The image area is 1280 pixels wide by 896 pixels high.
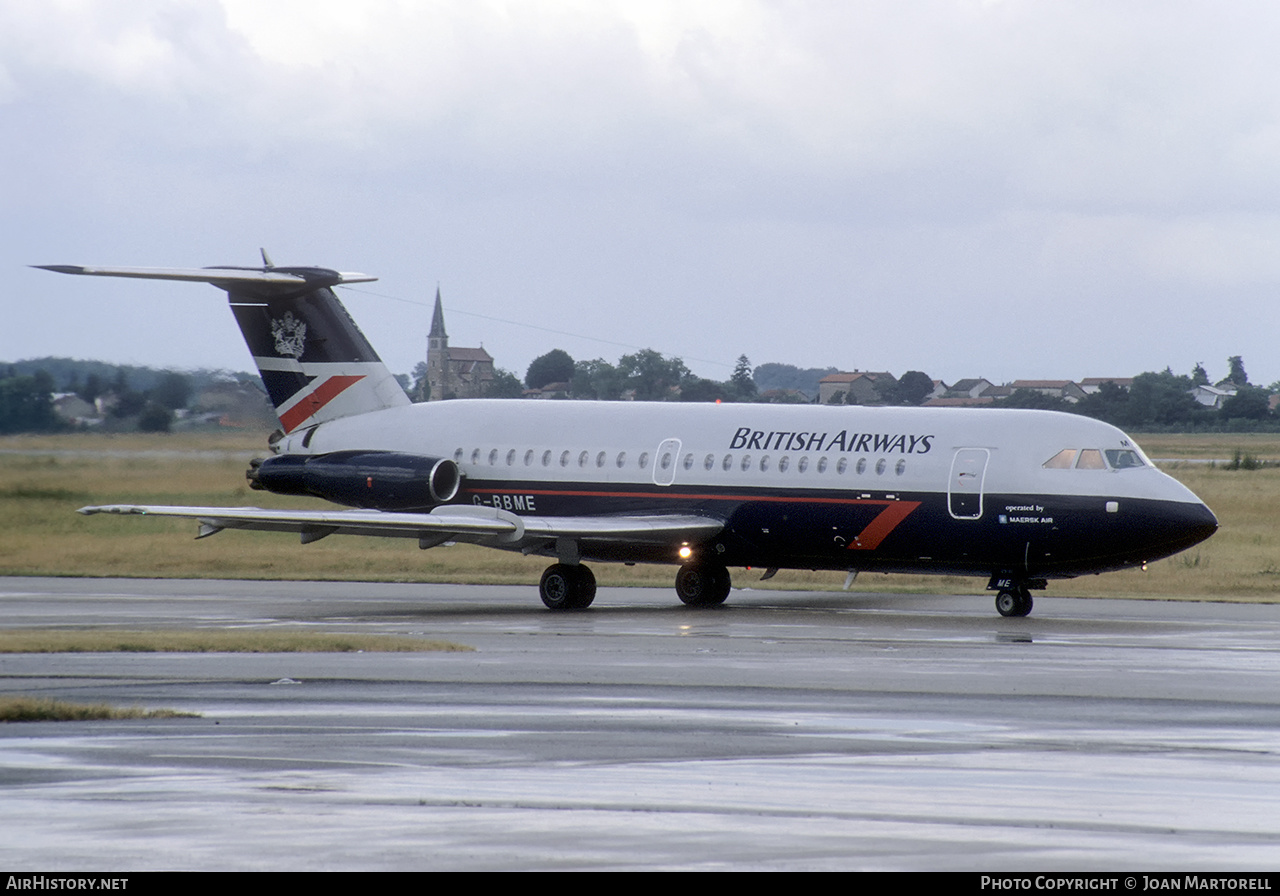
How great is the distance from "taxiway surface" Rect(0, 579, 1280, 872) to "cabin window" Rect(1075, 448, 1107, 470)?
357cm

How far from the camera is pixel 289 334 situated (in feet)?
A: 117

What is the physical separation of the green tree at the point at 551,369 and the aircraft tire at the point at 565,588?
2013 inches

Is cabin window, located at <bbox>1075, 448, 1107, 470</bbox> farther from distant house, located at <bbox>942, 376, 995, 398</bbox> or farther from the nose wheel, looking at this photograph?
distant house, located at <bbox>942, 376, 995, 398</bbox>

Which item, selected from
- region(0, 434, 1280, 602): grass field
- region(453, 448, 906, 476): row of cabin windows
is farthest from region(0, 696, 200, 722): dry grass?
region(0, 434, 1280, 602): grass field

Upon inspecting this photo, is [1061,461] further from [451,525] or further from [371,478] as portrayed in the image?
[371,478]

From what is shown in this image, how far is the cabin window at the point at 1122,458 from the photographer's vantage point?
28422 millimetres

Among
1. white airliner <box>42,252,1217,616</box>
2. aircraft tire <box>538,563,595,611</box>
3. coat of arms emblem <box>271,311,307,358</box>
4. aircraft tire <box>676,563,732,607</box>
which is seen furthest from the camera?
coat of arms emblem <box>271,311,307,358</box>

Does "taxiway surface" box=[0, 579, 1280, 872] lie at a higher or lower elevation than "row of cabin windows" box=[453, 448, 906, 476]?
lower

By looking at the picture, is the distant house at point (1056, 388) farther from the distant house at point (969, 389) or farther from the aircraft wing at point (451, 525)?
the aircraft wing at point (451, 525)

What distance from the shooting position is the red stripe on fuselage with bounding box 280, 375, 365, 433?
35.6 meters

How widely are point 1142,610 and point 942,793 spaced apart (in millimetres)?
19844

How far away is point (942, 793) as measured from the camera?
1209cm

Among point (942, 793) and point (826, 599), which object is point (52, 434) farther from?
point (942, 793)

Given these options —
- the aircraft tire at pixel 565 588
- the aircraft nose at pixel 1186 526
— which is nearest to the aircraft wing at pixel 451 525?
the aircraft tire at pixel 565 588
